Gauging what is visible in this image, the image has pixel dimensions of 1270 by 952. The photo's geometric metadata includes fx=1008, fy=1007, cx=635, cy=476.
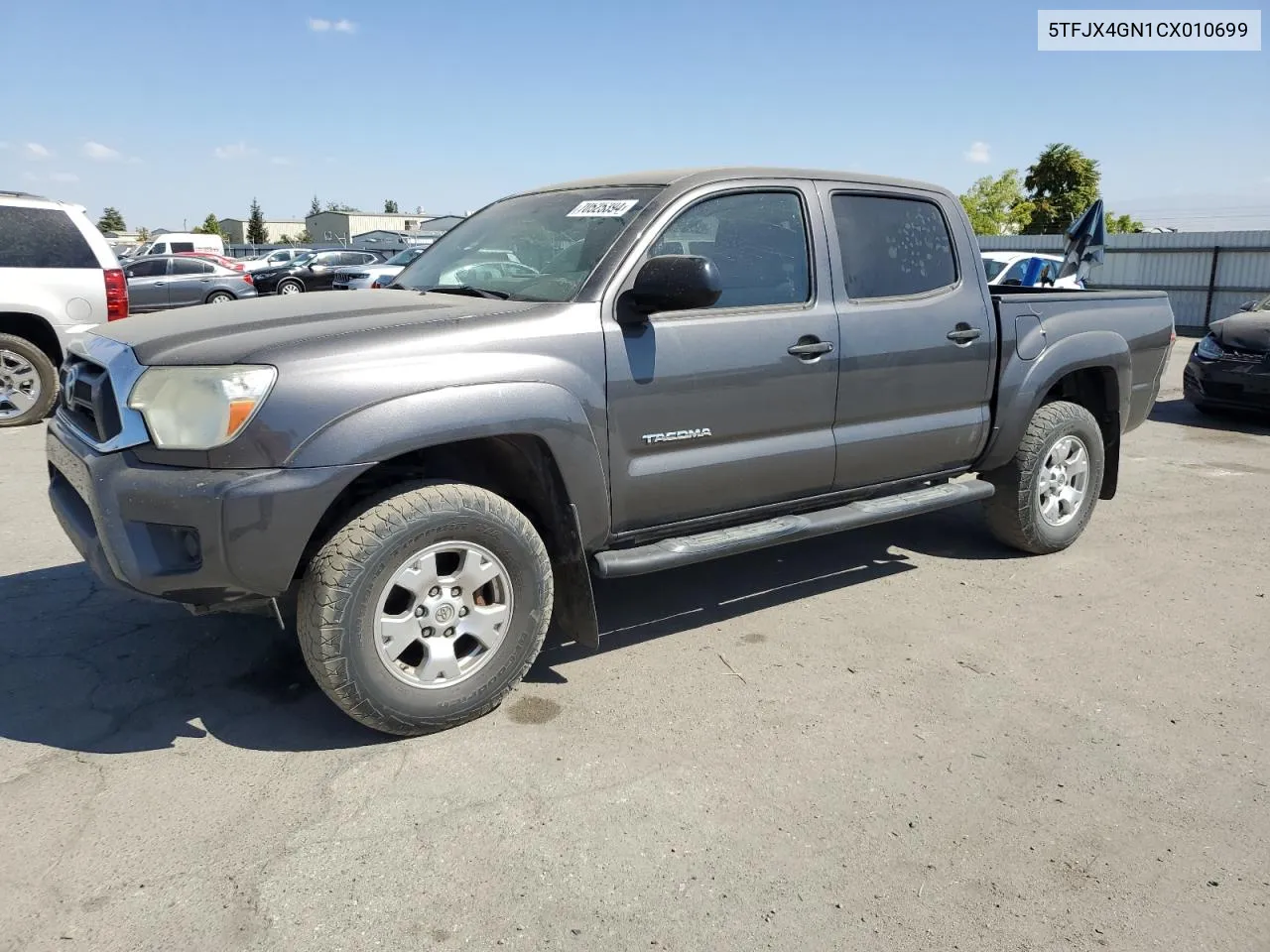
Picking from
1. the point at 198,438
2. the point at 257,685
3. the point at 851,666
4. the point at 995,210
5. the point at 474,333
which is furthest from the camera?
the point at 995,210

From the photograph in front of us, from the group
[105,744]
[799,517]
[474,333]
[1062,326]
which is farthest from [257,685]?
[1062,326]

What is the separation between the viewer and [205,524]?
2.89 m

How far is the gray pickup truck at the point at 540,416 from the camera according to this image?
2975 millimetres

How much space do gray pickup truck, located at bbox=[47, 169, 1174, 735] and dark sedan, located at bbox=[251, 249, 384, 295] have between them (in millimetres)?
16062

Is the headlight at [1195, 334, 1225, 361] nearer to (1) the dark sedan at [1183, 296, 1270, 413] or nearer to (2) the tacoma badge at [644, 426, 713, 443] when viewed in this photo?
(1) the dark sedan at [1183, 296, 1270, 413]

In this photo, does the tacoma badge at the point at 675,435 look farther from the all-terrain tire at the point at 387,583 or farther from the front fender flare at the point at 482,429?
the all-terrain tire at the point at 387,583

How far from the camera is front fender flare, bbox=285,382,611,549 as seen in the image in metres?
3.00

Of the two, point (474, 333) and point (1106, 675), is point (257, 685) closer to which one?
point (474, 333)

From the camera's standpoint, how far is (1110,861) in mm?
2766

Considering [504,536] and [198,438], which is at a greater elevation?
[198,438]

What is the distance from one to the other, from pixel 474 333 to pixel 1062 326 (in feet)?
10.8

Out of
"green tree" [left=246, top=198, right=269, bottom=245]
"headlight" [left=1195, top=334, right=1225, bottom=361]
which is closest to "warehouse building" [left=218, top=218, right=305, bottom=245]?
"green tree" [left=246, top=198, right=269, bottom=245]

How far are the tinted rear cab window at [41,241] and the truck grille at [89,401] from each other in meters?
5.95

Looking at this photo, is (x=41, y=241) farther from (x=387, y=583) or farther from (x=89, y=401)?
(x=387, y=583)
